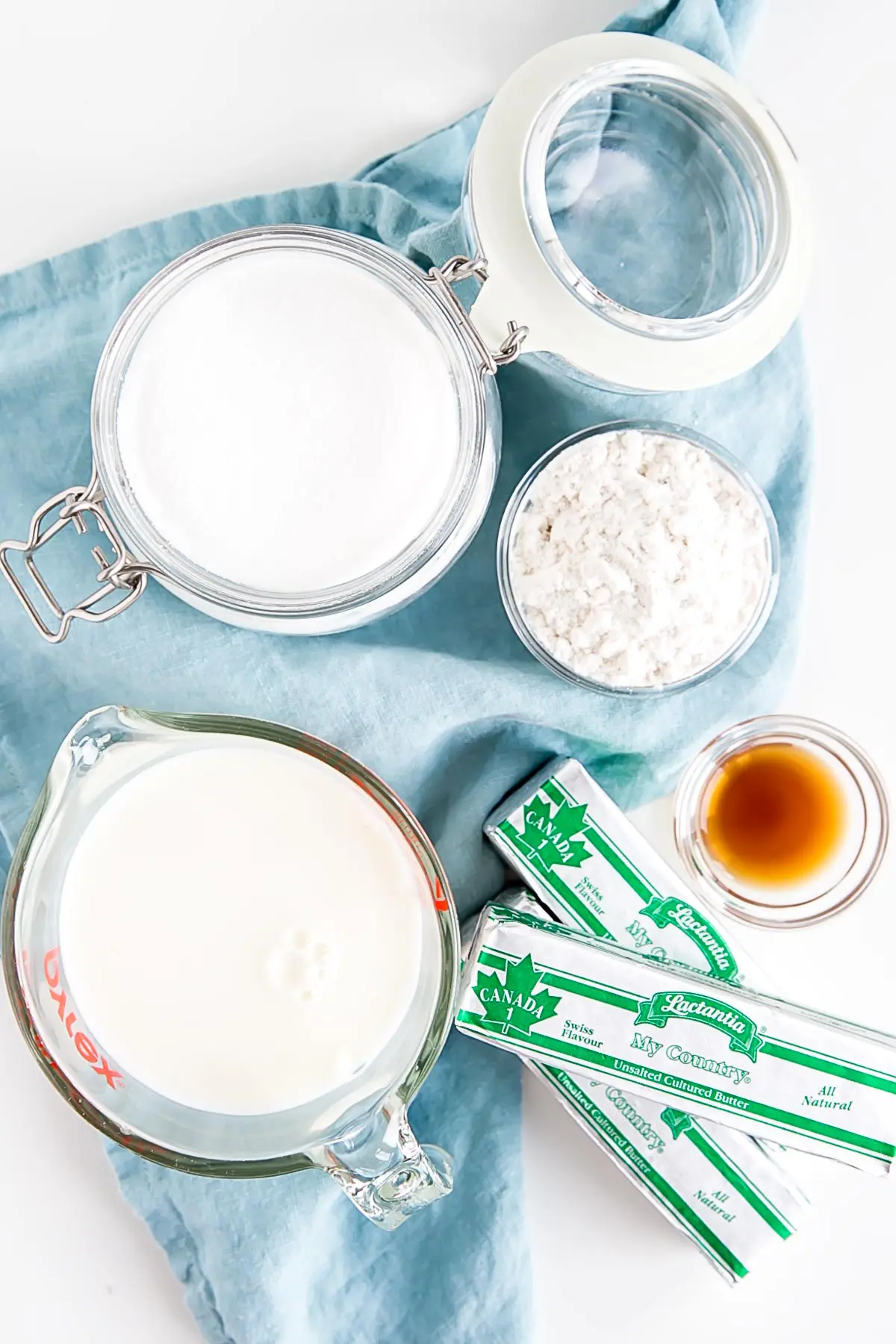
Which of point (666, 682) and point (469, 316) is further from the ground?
point (469, 316)

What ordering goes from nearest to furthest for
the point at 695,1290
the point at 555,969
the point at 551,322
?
the point at 551,322 → the point at 555,969 → the point at 695,1290

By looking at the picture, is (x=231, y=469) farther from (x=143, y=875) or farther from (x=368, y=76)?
(x=368, y=76)

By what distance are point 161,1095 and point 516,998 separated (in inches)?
8.7

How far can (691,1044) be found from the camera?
731 millimetres

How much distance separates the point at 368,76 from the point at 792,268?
343mm

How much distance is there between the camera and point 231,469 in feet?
2.13

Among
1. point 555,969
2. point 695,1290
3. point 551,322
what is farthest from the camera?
point 695,1290

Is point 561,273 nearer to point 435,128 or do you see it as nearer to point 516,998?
point 435,128

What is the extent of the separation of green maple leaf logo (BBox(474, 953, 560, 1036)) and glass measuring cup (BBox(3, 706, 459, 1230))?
0.09 metres

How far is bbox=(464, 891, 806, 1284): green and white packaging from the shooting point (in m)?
0.77

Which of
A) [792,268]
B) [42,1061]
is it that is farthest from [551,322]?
[42,1061]

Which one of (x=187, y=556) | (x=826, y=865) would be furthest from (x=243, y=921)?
(x=826, y=865)

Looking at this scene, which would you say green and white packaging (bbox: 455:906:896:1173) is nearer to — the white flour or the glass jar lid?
the white flour

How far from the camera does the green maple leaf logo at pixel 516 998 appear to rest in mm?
724
